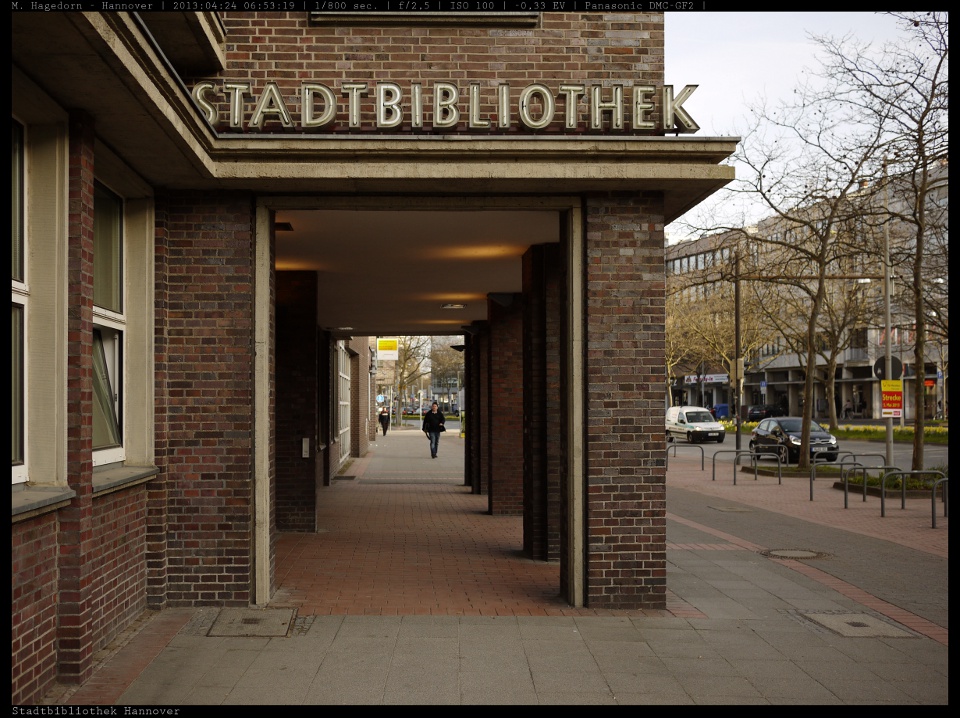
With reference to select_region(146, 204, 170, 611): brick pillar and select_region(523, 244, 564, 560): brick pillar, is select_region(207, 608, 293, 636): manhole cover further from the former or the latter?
select_region(523, 244, 564, 560): brick pillar

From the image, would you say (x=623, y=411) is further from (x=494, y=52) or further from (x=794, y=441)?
(x=794, y=441)

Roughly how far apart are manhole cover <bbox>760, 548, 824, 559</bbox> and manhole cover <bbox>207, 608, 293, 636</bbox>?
241 inches

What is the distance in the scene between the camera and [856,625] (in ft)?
25.0

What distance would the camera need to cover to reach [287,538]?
40.6 feet

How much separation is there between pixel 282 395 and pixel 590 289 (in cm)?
663

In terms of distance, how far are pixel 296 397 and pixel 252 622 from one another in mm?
6289

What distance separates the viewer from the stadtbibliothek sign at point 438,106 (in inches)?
301

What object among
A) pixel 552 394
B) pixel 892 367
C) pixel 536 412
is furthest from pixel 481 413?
pixel 892 367

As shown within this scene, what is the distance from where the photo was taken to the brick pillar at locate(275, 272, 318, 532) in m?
13.0

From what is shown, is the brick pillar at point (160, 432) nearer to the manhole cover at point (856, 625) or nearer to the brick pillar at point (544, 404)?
the brick pillar at point (544, 404)

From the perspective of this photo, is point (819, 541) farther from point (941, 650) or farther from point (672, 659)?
point (672, 659)

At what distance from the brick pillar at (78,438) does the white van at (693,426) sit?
38.1 meters

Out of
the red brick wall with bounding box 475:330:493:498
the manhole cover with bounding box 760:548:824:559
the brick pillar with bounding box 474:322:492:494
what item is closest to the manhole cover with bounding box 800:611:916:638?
the manhole cover with bounding box 760:548:824:559

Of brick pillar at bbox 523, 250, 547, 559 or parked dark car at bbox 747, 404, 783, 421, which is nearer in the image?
brick pillar at bbox 523, 250, 547, 559
